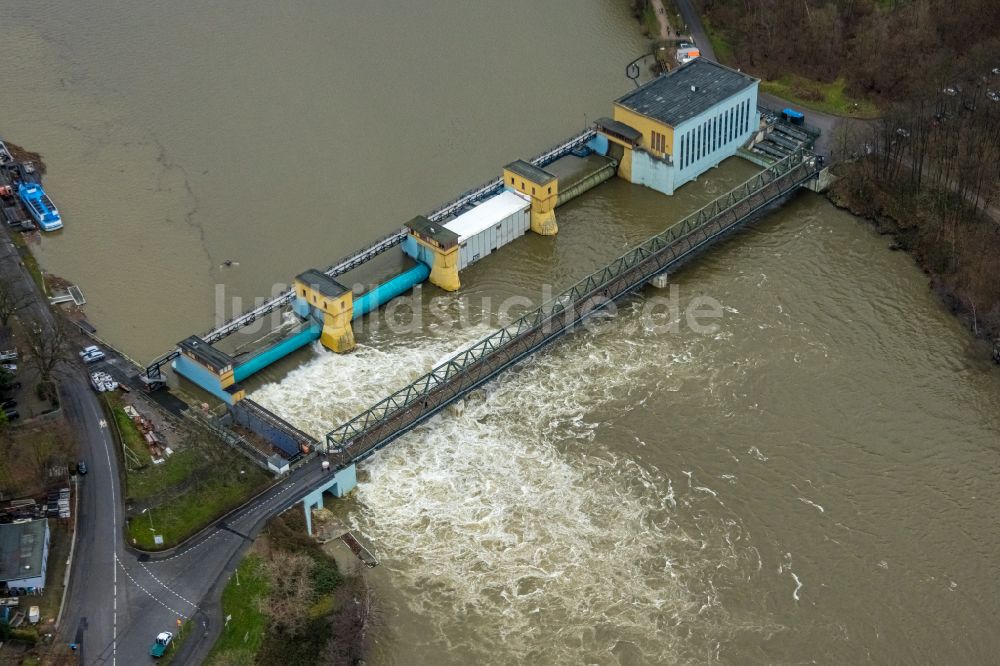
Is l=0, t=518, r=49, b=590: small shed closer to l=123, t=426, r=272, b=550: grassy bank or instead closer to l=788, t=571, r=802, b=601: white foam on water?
l=123, t=426, r=272, b=550: grassy bank

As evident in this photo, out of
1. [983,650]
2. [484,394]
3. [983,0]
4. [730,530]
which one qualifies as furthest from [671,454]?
[983,0]

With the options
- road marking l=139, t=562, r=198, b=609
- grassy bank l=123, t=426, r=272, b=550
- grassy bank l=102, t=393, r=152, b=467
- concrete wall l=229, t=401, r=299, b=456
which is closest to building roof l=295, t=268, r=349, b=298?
concrete wall l=229, t=401, r=299, b=456

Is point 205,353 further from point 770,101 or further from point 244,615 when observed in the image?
point 770,101

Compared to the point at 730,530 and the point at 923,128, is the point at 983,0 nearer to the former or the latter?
the point at 923,128

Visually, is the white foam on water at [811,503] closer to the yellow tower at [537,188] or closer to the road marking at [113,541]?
the yellow tower at [537,188]

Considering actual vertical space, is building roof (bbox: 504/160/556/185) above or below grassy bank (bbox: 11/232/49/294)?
above
